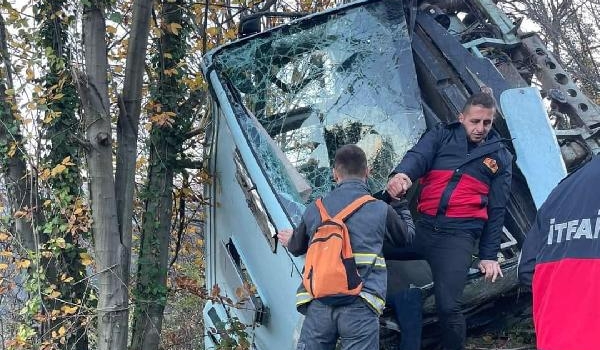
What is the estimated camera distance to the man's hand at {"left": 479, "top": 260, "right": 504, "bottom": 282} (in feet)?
11.6

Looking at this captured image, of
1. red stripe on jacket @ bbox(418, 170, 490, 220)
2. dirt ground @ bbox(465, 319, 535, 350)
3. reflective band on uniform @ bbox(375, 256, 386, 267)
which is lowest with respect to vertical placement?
dirt ground @ bbox(465, 319, 535, 350)

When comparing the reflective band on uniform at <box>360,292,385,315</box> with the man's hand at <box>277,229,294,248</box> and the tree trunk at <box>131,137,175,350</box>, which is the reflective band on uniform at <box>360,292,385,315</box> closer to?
the man's hand at <box>277,229,294,248</box>

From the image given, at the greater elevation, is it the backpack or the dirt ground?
the backpack

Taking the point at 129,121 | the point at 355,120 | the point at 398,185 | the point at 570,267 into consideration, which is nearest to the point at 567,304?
the point at 570,267

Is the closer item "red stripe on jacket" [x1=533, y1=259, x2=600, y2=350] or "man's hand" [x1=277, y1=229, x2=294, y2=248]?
"red stripe on jacket" [x1=533, y1=259, x2=600, y2=350]

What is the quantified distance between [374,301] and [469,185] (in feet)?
3.18

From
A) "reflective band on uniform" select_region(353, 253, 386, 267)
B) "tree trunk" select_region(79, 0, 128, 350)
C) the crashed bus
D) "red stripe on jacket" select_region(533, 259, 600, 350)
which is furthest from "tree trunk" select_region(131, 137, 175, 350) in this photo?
"red stripe on jacket" select_region(533, 259, 600, 350)

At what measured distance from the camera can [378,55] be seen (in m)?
4.40

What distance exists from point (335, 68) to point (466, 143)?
1.01m

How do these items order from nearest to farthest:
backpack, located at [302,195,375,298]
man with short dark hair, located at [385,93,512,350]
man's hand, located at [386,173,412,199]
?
backpack, located at [302,195,375,298] → man's hand, located at [386,173,412,199] → man with short dark hair, located at [385,93,512,350]

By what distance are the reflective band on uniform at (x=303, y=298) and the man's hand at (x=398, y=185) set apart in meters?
0.71

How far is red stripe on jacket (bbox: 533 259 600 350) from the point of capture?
2119 mm

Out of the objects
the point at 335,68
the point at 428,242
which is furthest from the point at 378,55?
the point at 428,242

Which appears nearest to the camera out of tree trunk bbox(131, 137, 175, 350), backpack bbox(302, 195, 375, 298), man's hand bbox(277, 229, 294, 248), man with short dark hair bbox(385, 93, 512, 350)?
backpack bbox(302, 195, 375, 298)
